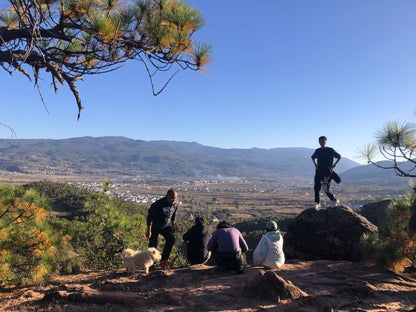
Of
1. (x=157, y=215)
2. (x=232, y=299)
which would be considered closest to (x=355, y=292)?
(x=232, y=299)

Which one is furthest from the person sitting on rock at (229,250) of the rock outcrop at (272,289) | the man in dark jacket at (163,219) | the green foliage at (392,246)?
the green foliage at (392,246)

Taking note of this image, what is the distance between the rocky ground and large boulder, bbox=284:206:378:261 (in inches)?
75.0

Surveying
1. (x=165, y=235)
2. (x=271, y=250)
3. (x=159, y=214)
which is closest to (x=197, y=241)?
(x=165, y=235)

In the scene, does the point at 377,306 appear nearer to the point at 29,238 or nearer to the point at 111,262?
the point at 29,238

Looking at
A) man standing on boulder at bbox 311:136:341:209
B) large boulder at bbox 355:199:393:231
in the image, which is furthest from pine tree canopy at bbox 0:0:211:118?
large boulder at bbox 355:199:393:231

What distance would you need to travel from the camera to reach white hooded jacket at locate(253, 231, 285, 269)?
5.70 meters

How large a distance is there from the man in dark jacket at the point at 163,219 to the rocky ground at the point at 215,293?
0.71 m

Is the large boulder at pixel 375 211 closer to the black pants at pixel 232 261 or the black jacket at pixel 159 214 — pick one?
the black pants at pixel 232 261

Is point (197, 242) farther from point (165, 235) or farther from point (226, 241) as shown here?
point (226, 241)

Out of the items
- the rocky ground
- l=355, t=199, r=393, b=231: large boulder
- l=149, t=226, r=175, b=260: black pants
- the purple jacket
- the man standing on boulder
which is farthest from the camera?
l=355, t=199, r=393, b=231: large boulder

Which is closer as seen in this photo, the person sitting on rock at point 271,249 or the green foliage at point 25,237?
the green foliage at point 25,237

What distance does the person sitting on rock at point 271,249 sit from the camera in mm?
5694

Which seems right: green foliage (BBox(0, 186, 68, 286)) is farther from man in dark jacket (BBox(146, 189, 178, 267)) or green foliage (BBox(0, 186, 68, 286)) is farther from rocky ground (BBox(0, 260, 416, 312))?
man in dark jacket (BBox(146, 189, 178, 267))

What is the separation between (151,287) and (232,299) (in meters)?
1.45
